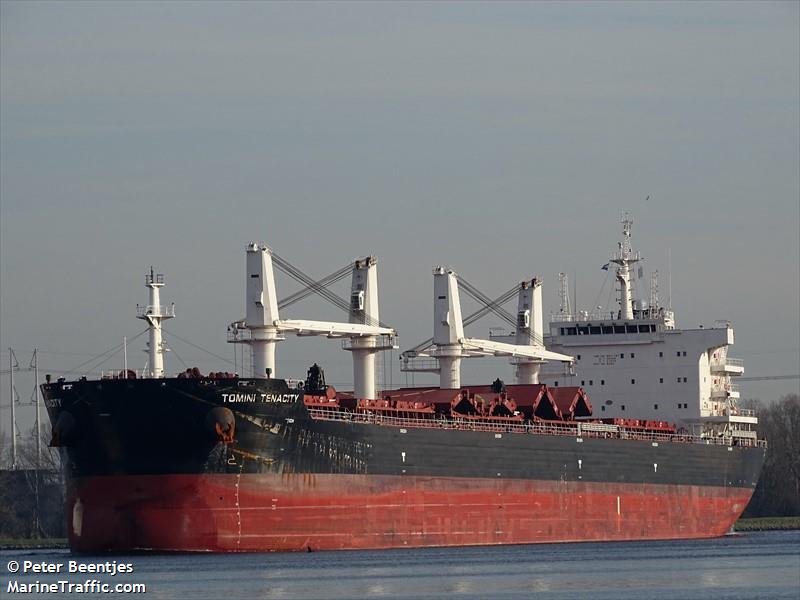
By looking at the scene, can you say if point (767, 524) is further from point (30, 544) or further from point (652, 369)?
point (30, 544)

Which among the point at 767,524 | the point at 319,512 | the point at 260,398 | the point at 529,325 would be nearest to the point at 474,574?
the point at 319,512

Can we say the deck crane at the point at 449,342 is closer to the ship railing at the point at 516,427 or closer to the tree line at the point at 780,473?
the ship railing at the point at 516,427

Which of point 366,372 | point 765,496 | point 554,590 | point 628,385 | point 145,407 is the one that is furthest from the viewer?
point 765,496

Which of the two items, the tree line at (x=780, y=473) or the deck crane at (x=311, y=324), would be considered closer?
the deck crane at (x=311, y=324)

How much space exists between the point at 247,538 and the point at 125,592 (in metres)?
8.02

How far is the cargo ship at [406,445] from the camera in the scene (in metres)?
44.6

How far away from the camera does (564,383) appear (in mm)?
64562

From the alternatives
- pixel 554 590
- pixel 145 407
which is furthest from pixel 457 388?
pixel 554 590

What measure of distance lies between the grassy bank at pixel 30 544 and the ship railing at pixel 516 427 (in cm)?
1929

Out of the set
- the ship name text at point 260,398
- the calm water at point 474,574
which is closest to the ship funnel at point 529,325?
the calm water at point 474,574

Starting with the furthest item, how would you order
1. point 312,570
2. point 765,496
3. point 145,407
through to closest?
point 765,496 < point 145,407 < point 312,570

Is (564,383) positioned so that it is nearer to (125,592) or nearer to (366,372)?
(366,372)

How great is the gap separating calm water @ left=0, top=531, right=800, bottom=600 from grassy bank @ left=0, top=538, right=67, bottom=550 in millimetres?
15609

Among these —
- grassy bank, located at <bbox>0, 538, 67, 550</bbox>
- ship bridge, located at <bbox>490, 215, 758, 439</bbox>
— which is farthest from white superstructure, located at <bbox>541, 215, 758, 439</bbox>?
grassy bank, located at <bbox>0, 538, 67, 550</bbox>
